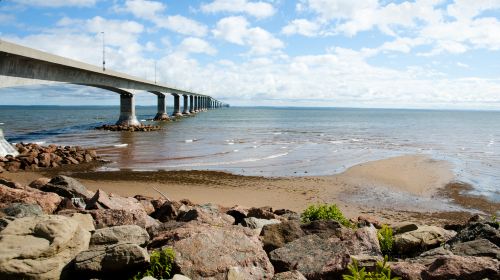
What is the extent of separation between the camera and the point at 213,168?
23125 millimetres

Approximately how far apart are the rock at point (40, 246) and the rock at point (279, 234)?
2.98 m

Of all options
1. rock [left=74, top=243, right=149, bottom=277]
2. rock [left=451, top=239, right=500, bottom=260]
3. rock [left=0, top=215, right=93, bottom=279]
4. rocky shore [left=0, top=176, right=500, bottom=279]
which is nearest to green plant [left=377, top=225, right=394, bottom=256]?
rocky shore [left=0, top=176, right=500, bottom=279]

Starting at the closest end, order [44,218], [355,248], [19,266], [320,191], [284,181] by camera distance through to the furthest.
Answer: [19,266] < [44,218] < [355,248] < [320,191] < [284,181]

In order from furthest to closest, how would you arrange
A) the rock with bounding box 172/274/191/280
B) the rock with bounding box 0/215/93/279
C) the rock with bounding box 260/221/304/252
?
the rock with bounding box 260/221/304/252 → the rock with bounding box 172/274/191/280 → the rock with bounding box 0/215/93/279

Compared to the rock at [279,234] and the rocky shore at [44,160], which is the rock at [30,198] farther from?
the rocky shore at [44,160]

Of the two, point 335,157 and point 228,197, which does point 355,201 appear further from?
point 335,157

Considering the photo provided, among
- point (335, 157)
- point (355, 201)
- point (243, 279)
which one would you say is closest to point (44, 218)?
point (243, 279)

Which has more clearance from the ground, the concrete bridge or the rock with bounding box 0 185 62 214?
the concrete bridge

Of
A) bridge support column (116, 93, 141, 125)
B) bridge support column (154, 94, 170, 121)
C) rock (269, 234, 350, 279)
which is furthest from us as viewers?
bridge support column (154, 94, 170, 121)

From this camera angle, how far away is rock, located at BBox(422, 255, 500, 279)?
17.6 feet

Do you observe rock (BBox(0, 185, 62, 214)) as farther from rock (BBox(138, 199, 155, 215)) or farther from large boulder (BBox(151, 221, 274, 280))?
large boulder (BBox(151, 221, 274, 280))

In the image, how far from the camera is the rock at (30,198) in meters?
8.80

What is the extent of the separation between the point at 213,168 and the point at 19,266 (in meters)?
18.2

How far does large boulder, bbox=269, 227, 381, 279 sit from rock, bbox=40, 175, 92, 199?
661 cm
